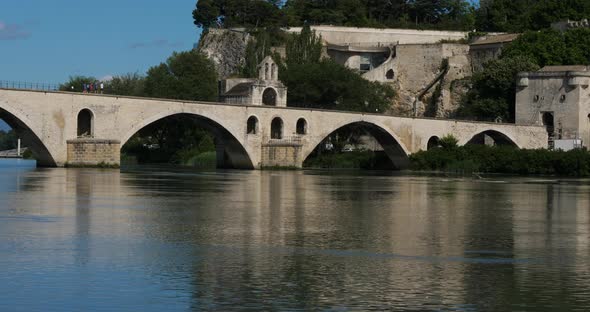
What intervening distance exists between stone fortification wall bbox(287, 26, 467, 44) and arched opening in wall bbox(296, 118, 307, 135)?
1022 inches

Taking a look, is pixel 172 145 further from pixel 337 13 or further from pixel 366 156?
pixel 337 13

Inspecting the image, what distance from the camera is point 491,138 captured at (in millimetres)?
81625

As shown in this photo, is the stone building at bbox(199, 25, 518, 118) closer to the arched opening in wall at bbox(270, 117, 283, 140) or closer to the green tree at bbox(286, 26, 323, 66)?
the green tree at bbox(286, 26, 323, 66)

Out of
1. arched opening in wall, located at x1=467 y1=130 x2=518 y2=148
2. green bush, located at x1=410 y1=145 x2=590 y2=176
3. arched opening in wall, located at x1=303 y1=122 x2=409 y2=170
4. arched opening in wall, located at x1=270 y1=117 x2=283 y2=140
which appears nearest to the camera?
green bush, located at x1=410 y1=145 x2=590 y2=176

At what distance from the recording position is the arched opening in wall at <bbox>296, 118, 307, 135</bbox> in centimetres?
6706

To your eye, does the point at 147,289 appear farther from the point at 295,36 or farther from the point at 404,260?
the point at 295,36

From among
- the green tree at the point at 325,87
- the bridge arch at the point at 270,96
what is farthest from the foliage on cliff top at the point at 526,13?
the bridge arch at the point at 270,96

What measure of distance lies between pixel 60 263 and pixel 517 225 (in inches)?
463

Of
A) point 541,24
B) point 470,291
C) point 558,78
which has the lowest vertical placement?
point 470,291

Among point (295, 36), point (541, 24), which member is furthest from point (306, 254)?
point (541, 24)

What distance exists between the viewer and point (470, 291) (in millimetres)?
14344

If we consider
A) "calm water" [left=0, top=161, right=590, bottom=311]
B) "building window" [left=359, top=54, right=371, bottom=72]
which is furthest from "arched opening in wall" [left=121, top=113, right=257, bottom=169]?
"calm water" [left=0, top=161, right=590, bottom=311]

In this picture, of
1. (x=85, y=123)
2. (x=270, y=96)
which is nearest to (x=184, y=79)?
(x=270, y=96)

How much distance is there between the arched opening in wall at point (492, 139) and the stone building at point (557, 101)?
2159 millimetres
